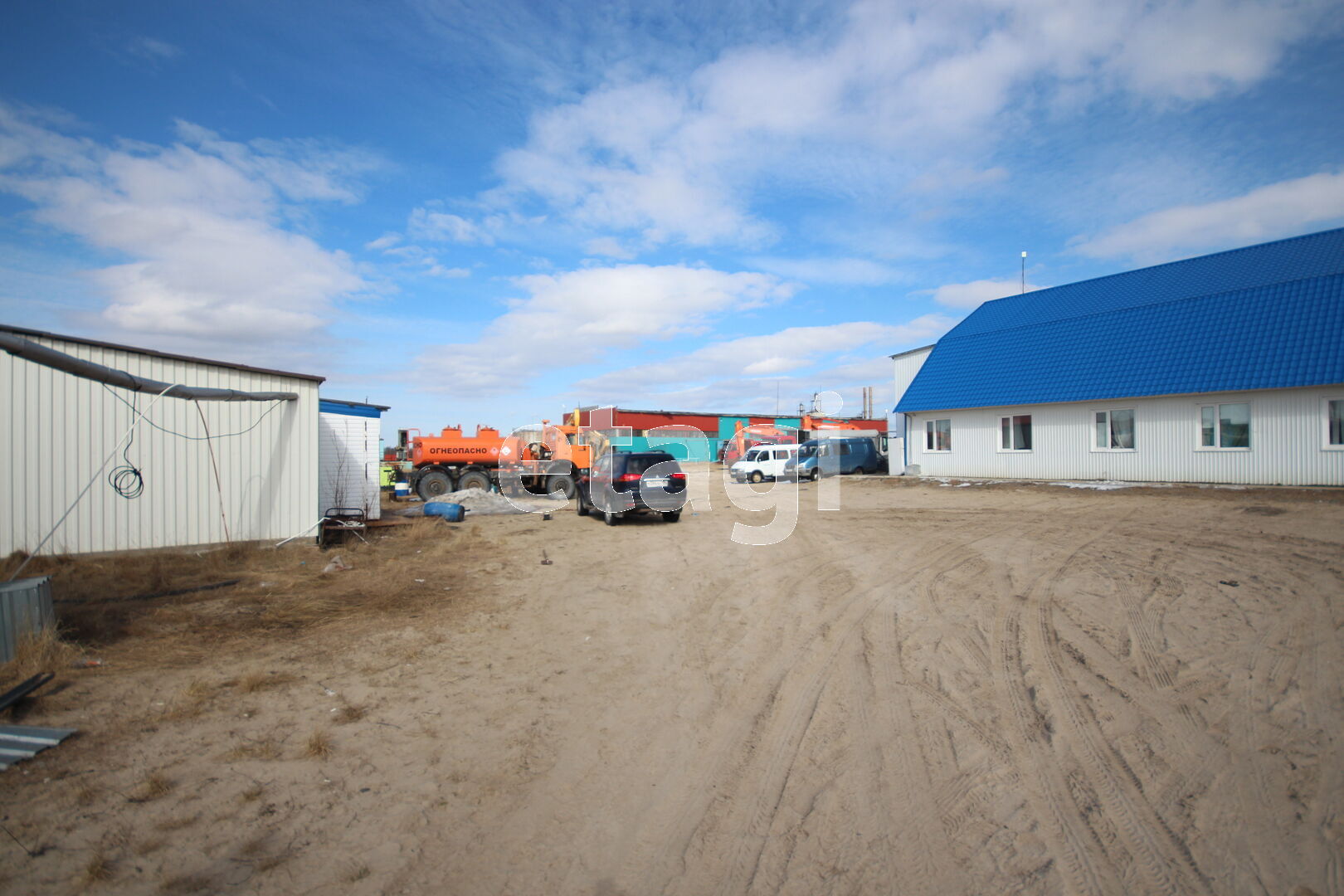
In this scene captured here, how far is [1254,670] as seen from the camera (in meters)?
5.28

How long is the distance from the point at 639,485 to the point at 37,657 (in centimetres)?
1052

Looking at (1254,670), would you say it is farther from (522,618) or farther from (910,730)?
(522,618)

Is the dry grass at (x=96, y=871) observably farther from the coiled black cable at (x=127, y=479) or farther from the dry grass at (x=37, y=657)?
the coiled black cable at (x=127, y=479)

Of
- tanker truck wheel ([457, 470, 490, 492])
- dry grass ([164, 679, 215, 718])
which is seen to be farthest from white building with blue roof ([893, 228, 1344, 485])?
dry grass ([164, 679, 215, 718])

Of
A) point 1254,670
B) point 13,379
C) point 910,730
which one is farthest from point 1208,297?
point 13,379

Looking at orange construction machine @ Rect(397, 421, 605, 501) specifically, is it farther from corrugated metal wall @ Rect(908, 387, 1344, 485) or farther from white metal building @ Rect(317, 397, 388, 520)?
corrugated metal wall @ Rect(908, 387, 1344, 485)

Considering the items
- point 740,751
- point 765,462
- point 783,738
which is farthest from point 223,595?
point 765,462

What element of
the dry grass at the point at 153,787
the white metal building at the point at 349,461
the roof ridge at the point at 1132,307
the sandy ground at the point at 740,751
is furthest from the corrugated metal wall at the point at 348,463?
the roof ridge at the point at 1132,307

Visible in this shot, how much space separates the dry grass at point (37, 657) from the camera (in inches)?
217

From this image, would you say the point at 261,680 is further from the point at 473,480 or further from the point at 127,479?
the point at 473,480

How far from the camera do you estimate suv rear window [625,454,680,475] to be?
15.4 metres

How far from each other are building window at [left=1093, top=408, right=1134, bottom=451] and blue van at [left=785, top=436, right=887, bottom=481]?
10113mm

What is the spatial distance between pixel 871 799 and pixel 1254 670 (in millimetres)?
3834

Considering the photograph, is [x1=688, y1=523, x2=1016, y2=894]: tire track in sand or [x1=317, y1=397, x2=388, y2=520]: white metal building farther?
[x1=317, y1=397, x2=388, y2=520]: white metal building
